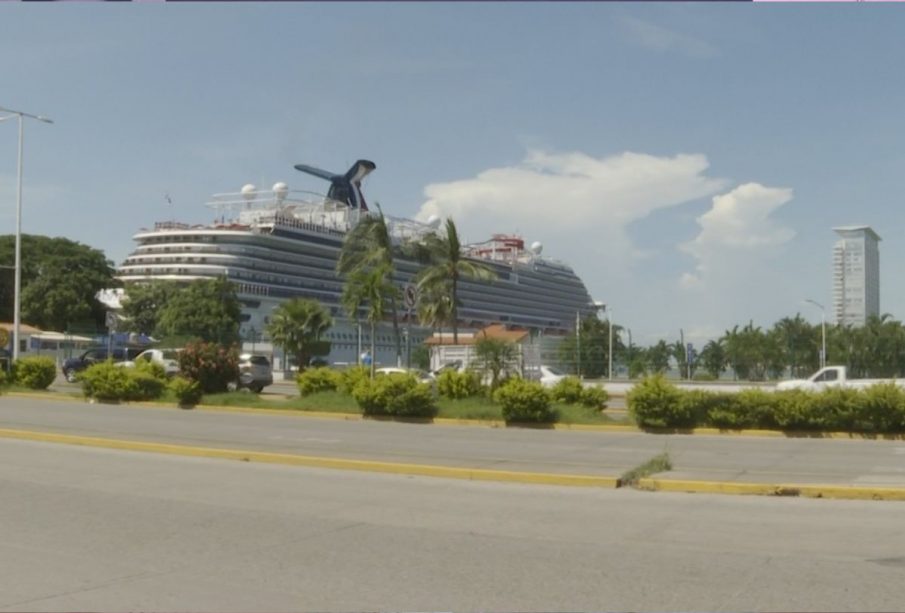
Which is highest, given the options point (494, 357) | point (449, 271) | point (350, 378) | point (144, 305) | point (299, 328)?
point (144, 305)

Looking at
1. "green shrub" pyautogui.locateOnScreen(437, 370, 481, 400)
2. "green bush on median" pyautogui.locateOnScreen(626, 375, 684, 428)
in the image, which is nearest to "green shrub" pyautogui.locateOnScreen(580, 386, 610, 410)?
"green bush on median" pyautogui.locateOnScreen(626, 375, 684, 428)

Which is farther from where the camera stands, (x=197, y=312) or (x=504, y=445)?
(x=197, y=312)

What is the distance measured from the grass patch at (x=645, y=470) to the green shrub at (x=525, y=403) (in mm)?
7938

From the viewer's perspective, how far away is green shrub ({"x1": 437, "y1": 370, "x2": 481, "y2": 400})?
2442 centimetres

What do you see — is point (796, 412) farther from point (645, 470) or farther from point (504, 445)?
point (645, 470)

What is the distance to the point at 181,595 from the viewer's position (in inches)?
262

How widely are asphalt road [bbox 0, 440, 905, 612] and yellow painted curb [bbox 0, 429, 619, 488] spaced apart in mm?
328

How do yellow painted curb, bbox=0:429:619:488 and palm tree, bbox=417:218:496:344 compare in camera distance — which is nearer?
yellow painted curb, bbox=0:429:619:488

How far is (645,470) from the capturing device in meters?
12.9

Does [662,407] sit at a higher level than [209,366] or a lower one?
lower

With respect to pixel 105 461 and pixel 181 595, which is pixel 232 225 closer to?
pixel 105 461

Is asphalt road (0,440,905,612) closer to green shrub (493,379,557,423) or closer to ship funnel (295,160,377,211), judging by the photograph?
green shrub (493,379,557,423)

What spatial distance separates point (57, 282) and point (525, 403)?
76.9 meters

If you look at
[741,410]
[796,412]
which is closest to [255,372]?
[741,410]
